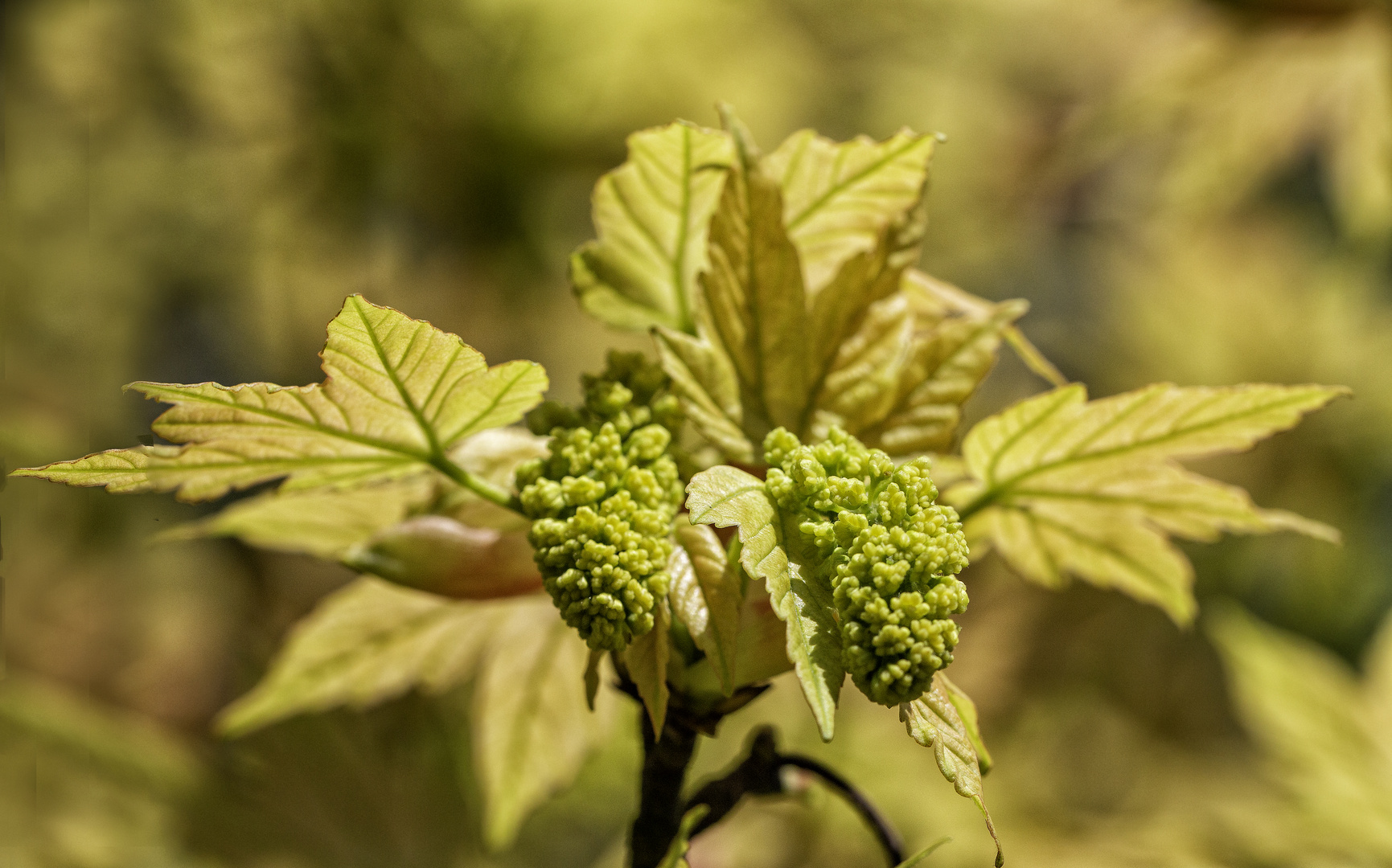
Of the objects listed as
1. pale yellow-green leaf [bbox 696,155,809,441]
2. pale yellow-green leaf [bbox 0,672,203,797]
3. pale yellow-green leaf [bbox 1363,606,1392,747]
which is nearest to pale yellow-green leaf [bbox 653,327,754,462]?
pale yellow-green leaf [bbox 696,155,809,441]

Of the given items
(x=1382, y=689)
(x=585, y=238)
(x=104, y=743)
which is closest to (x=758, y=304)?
(x=104, y=743)

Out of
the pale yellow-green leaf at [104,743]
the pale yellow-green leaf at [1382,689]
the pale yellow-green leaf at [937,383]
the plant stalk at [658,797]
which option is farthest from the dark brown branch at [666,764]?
the pale yellow-green leaf at [1382,689]

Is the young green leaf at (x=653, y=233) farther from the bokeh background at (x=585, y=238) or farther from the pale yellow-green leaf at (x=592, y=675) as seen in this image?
the bokeh background at (x=585, y=238)

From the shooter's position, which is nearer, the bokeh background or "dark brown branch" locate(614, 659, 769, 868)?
"dark brown branch" locate(614, 659, 769, 868)

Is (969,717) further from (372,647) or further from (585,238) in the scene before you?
(585,238)

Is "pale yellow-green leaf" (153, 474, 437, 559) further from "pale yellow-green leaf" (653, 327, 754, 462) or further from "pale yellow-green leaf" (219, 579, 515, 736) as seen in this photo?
"pale yellow-green leaf" (653, 327, 754, 462)

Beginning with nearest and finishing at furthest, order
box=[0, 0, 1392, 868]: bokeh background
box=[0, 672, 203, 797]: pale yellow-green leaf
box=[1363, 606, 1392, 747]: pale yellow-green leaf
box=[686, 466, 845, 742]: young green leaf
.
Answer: box=[686, 466, 845, 742]: young green leaf < box=[0, 672, 203, 797]: pale yellow-green leaf < box=[1363, 606, 1392, 747]: pale yellow-green leaf < box=[0, 0, 1392, 868]: bokeh background
